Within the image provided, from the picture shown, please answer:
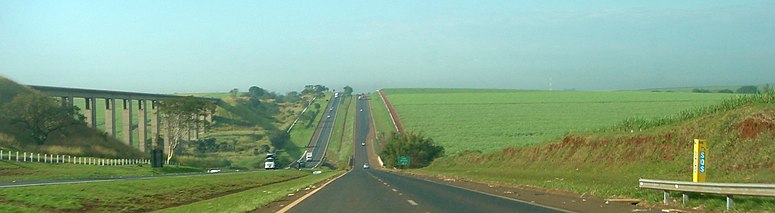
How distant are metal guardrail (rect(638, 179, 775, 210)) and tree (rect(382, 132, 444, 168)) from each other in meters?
95.4

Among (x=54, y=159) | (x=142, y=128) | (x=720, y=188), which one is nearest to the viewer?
(x=720, y=188)

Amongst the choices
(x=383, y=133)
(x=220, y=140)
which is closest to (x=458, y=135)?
(x=383, y=133)

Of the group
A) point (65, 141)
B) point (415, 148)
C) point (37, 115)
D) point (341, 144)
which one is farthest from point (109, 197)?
point (341, 144)

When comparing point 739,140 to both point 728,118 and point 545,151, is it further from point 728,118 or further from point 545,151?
point 545,151

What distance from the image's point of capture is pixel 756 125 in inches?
1451

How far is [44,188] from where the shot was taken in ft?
108

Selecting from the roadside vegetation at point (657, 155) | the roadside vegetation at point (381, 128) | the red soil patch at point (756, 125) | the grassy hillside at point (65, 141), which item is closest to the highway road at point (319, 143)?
the roadside vegetation at point (381, 128)

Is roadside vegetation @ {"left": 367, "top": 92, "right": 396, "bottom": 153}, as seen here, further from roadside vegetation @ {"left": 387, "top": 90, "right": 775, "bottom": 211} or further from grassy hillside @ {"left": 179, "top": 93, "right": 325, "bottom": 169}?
roadside vegetation @ {"left": 387, "top": 90, "right": 775, "bottom": 211}

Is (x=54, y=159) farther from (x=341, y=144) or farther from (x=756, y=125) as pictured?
(x=341, y=144)

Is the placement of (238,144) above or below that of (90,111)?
below

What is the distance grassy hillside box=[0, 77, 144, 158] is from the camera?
8281cm

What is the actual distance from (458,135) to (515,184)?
83.4m

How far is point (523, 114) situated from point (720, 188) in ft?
393

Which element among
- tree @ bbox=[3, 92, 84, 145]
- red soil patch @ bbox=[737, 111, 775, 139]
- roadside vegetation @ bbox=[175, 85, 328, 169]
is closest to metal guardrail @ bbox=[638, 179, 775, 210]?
red soil patch @ bbox=[737, 111, 775, 139]
